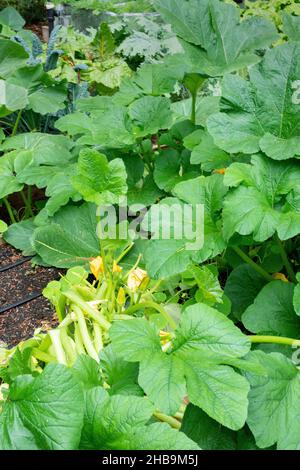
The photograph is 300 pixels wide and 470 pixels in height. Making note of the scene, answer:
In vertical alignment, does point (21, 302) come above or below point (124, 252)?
below

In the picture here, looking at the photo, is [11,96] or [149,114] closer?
[149,114]

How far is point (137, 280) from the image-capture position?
1.69 meters

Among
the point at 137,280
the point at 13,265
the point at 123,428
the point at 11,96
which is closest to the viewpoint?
the point at 123,428

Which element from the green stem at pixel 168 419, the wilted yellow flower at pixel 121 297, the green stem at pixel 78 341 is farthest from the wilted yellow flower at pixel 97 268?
the green stem at pixel 168 419

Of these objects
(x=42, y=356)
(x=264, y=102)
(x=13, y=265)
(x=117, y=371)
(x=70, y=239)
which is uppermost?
(x=264, y=102)

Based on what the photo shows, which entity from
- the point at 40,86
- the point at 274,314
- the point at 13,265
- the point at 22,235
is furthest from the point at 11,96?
the point at 274,314

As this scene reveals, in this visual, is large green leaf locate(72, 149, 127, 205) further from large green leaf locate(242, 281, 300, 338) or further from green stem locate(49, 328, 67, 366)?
large green leaf locate(242, 281, 300, 338)

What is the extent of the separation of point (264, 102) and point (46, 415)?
3.43ft

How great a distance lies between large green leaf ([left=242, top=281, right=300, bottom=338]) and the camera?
1485 millimetres

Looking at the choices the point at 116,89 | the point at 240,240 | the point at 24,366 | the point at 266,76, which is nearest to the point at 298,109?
the point at 266,76

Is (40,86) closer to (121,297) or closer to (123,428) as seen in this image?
(121,297)

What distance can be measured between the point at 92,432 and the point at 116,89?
265 cm

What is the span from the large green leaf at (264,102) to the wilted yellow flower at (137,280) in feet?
1.44

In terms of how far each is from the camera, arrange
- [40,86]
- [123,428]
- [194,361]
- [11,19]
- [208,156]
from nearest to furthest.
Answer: [123,428] → [194,361] → [208,156] → [40,86] → [11,19]
